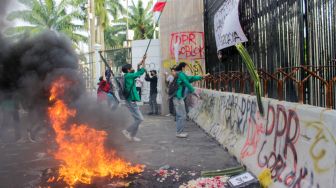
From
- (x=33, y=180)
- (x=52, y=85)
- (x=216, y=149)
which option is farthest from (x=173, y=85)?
(x=33, y=180)

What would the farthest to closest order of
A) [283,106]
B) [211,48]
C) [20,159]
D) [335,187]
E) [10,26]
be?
[211,48], [10,26], [20,159], [283,106], [335,187]

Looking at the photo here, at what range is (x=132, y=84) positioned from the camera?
9.27 m

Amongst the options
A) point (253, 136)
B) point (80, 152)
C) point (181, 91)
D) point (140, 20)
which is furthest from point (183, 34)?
point (140, 20)

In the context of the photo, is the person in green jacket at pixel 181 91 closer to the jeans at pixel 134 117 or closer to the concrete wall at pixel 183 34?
the jeans at pixel 134 117

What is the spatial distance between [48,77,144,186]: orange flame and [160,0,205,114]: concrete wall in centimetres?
806

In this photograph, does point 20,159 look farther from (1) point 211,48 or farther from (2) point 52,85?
(1) point 211,48

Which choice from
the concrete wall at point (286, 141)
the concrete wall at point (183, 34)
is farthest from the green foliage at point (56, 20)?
the concrete wall at point (286, 141)

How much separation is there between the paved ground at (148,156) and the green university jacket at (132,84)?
1000mm

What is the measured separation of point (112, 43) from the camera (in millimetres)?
55688

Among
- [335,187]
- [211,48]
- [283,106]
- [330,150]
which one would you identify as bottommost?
[335,187]

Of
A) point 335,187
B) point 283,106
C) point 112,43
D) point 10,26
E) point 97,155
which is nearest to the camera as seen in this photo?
point 335,187

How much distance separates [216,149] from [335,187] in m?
4.35

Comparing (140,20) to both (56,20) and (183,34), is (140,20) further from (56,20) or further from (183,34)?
(183,34)

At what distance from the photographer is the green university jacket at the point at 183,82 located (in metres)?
9.10
